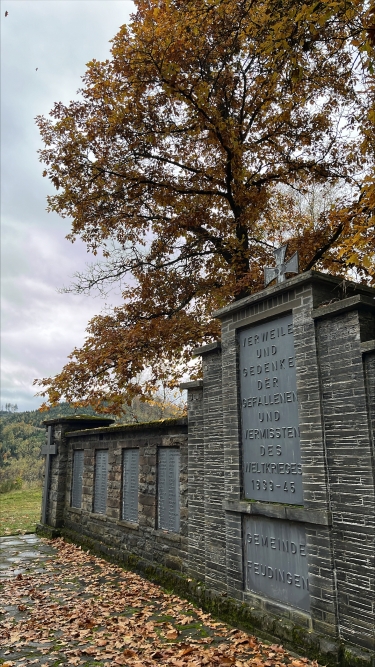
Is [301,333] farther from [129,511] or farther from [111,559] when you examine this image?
[111,559]

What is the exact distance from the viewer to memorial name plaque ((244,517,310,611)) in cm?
495

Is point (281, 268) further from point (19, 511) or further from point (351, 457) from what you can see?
point (19, 511)

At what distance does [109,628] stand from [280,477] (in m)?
2.75

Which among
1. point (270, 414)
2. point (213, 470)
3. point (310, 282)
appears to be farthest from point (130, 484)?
point (310, 282)

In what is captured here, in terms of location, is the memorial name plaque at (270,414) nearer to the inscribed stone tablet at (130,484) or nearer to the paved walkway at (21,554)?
the inscribed stone tablet at (130,484)

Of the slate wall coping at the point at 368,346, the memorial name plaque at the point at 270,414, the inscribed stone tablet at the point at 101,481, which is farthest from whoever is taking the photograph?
the inscribed stone tablet at the point at 101,481

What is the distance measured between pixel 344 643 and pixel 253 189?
908cm

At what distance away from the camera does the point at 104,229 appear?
1138 cm

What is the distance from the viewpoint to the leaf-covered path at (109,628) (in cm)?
459

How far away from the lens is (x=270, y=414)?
5.67 m

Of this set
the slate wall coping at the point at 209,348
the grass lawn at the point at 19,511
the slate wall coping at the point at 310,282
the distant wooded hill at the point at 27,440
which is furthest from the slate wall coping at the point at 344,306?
the distant wooded hill at the point at 27,440

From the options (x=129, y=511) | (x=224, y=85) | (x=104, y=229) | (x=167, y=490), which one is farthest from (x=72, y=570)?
(x=224, y=85)

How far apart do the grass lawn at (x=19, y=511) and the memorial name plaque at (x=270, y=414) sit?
9493mm

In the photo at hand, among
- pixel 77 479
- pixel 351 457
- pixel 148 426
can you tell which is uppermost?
pixel 148 426
